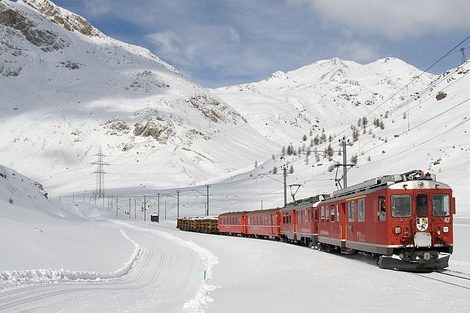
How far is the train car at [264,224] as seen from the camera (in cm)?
4903

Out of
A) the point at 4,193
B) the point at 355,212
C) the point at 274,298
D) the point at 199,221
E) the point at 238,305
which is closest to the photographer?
the point at 238,305

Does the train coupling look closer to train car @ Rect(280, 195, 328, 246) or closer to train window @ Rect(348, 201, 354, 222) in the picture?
train window @ Rect(348, 201, 354, 222)

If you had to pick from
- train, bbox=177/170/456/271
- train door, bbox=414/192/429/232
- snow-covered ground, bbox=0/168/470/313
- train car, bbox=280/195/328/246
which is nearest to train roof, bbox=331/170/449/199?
train, bbox=177/170/456/271

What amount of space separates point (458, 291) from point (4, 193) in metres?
45.1

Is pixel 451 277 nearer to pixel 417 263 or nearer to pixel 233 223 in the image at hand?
pixel 417 263

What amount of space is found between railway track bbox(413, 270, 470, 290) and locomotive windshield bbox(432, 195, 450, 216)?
223 cm

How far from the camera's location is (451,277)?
19281 millimetres

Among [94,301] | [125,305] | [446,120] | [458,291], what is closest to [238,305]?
[125,305]

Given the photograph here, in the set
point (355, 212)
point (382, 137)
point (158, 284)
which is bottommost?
point (158, 284)

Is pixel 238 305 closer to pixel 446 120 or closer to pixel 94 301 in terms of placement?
pixel 94 301

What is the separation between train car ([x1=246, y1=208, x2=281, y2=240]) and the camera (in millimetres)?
49031

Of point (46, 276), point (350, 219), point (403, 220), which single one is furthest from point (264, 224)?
point (46, 276)

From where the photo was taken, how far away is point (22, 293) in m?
14.7

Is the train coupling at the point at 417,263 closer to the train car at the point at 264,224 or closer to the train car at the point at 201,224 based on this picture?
the train car at the point at 264,224
